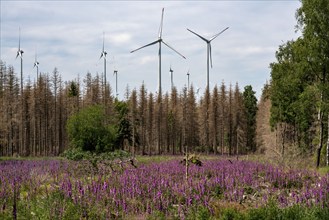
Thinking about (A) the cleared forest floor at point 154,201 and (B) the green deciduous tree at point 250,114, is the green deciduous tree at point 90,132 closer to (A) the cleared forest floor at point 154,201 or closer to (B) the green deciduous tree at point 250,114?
(A) the cleared forest floor at point 154,201

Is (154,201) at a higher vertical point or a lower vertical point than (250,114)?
lower

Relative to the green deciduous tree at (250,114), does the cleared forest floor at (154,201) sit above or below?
below

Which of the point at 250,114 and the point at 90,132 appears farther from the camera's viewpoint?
the point at 250,114

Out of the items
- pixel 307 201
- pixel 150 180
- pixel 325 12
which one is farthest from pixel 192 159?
pixel 325 12

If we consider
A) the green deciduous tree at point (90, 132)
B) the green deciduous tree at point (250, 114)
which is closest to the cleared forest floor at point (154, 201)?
the green deciduous tree at point (90, 132)

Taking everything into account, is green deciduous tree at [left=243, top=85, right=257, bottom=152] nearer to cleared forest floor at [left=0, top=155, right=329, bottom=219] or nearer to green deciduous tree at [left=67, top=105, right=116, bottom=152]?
green deciduous tree at [left=67, top=105, right=116, bottom=152]

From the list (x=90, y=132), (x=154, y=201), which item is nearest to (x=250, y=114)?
(x=90, y=132)

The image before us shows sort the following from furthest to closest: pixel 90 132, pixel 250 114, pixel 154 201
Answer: pixel 250 114, pixel 90 132, pixel 154 201

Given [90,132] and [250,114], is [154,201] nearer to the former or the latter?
[90,132]

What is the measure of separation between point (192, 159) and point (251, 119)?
62.1 m

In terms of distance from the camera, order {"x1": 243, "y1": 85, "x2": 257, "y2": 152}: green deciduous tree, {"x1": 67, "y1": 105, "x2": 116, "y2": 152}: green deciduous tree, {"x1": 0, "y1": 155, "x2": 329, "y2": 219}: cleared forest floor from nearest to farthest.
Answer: {"x1": 0, "y1": 155, "x2": 329, "y2": 219}: cleared forest floor → {"x1": 67, "y1": 105, "x2": 116, "y2": 152}: green deciduous tree → {"x1": 243, "y1": 85, "x2": 257, "y2": 152}: green deciduous tree

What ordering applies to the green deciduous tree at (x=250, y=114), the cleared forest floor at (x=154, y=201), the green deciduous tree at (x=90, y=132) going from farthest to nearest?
1. the green deciduous tree at (x=250, y=114)
2. the green deciduous tree at (x=90, y=132)
3. the cleared forest floor at (x=154, y=201)

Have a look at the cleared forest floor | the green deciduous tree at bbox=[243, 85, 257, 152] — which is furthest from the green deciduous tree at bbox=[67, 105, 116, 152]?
the green deciduous tree at bbox=[243, 85, 257, 152]

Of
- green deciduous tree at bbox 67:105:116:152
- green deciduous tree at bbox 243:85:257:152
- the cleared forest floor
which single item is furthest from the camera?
green deciduous tree at bbox 243:85:257:152
